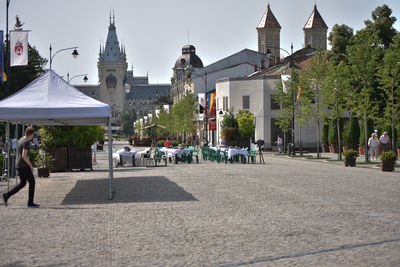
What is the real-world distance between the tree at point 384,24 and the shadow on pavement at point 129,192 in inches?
1381

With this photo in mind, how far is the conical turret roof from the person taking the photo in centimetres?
13600

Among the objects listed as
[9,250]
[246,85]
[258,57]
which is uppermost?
[258,57]

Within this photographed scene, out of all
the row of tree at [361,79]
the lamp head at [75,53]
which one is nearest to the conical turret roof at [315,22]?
the row of tree at [361,79]

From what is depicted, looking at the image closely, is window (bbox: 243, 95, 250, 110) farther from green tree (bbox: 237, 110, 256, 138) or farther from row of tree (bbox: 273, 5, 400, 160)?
green tree (bbox: 237, 110, 256, 138)

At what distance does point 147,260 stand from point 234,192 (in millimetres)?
8996

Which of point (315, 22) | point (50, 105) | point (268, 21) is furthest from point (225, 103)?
point (315, 22)

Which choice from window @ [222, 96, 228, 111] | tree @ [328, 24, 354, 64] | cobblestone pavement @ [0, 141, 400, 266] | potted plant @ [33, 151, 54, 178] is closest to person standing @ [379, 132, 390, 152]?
cobblestone pavement @ [0, 141, 400, 266]

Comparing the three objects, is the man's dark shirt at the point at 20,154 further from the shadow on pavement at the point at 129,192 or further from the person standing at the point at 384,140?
the person standing at the point at 384,140

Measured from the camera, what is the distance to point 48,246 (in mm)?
8750

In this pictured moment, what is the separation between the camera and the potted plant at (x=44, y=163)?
24125mm

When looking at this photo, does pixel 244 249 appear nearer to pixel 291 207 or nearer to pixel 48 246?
pixel 48 246

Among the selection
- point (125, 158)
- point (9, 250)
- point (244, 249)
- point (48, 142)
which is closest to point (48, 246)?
point (9, 250)

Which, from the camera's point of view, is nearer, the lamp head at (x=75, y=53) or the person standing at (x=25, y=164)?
the person standing at (x=25, y=164)

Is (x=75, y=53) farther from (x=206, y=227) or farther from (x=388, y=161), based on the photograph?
(x=206, y=227)
